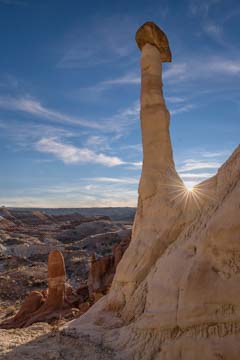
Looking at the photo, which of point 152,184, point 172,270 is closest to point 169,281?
point 172,270

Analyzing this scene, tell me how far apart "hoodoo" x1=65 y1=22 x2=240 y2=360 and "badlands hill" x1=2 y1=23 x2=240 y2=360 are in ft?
0.05

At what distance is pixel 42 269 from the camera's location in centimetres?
2750

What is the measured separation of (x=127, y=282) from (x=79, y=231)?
4699 centimetres

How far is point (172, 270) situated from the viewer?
6.00m

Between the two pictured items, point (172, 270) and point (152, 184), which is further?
point (152, 184)

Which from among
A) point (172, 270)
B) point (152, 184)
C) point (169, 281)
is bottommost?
point (169, 281)

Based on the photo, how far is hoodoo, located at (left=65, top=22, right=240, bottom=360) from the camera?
5137 millimetres

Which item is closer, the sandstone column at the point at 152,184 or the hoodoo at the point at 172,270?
the hoodoo at the point at 172,270

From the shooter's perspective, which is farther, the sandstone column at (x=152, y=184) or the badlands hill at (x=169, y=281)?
the sandstone column at (x=152, y=184)

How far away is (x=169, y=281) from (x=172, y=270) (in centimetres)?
19

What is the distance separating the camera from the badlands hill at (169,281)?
515 cm

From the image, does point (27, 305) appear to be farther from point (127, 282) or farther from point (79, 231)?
point (79, 231)

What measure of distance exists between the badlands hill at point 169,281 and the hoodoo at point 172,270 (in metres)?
0.01

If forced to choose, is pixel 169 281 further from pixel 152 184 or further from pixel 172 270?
pixel 152 184
